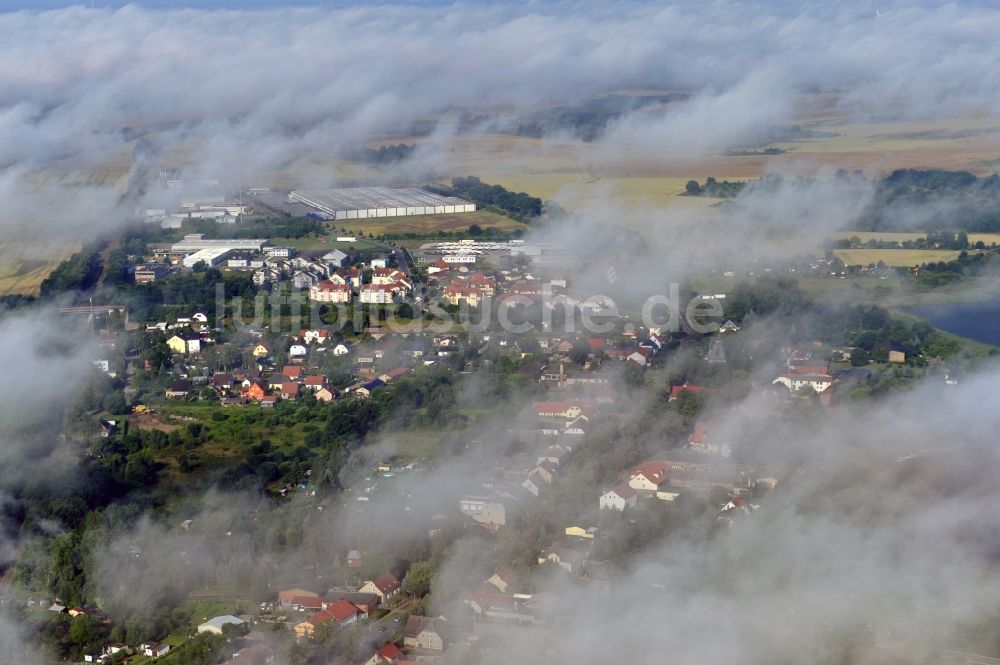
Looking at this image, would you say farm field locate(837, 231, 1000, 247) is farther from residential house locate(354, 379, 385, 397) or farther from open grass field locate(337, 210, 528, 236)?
residential house locate(354, 379, 385, 397)

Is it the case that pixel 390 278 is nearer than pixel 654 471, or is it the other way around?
pixel 654 471

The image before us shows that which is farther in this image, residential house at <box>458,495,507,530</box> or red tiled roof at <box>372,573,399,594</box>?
residential house at <box>458,495,507,530</box>

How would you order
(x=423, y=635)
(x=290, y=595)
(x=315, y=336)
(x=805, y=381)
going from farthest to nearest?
(x=315, y=336) → (x=805, y=381) → (x=290, y=595) → (x=423, y=635)

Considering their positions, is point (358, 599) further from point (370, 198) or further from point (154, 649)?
point (370, 198)

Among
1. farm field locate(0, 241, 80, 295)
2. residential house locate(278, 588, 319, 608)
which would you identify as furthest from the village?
farm field locate(0, 241, 80, 295)

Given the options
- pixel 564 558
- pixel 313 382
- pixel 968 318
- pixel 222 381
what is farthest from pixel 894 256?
pixel 564 558

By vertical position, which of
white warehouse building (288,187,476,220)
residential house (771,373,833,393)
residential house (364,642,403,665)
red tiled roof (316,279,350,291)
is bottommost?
residential house (364,642,403,665)

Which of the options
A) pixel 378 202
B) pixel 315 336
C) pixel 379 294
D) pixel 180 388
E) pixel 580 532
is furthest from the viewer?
pixel 378 202

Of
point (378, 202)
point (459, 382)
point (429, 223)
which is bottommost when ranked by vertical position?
point (459, 382)
